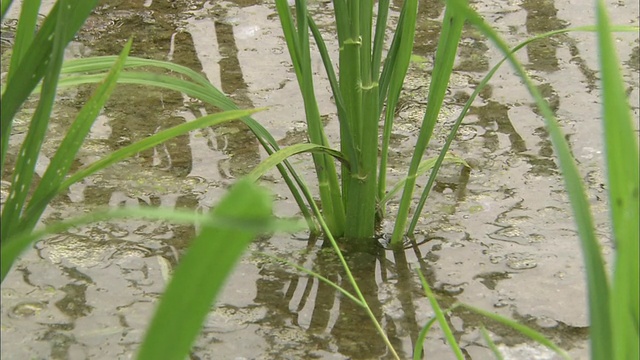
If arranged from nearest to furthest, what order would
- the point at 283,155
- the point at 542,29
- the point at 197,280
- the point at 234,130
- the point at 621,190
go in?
the point at 197,280 < the point at 621,190 < the point at 283,155 < the point at 234,130 < the point at 542,29

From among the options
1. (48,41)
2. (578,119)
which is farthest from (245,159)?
(48,41)

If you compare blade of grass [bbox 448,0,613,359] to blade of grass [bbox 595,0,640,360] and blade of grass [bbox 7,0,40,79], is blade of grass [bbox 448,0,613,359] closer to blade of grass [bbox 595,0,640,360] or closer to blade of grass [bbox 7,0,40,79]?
blade of grass [bbox 595,0,640,360]

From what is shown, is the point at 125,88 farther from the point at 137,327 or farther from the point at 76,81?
the point at 76,81

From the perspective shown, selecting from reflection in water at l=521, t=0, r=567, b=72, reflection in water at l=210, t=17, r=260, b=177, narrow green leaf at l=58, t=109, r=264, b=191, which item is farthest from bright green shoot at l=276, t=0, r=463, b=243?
reflection in water at l=521, t=0, r=567, b=72

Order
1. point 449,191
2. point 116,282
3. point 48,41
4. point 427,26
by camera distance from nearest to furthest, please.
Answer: point 48,41 < point 116,282 < point 449,191 < point 427,26

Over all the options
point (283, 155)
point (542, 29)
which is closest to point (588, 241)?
point (283, 155)

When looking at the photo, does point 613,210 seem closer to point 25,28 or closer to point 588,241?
point 588,241

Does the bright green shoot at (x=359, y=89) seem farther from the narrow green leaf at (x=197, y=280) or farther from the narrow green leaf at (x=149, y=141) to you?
the narrow green leaf at (x=197, y=280)
